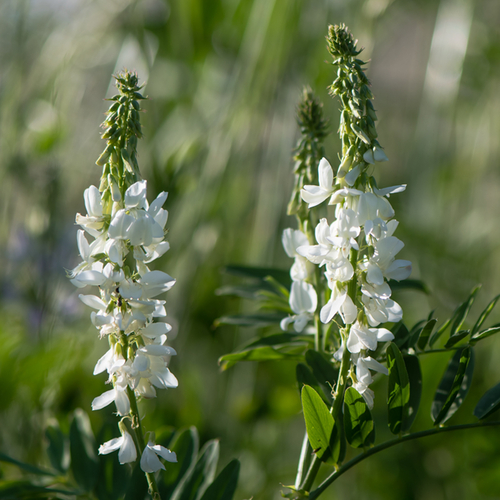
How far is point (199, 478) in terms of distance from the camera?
40 cm

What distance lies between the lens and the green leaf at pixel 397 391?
1.07 feet

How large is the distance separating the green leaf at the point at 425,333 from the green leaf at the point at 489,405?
6 cm

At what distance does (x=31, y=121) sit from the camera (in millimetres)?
1031

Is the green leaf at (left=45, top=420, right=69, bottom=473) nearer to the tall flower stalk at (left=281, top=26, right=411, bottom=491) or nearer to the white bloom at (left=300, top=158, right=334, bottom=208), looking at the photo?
the tall flower stalk at (left=281, top=26, right=411, bottom=491)

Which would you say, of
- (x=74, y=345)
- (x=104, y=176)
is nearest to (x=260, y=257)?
(x=74, y=345)

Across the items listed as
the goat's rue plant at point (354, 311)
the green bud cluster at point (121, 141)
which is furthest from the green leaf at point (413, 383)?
the green bud cluster at point (121, 141)

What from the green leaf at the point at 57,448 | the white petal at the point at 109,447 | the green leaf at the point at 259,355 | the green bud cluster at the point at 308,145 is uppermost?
the green bud cluster at the point at 308,145

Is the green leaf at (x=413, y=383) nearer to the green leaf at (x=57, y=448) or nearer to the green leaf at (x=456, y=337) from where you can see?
the green leaf at (x=456, y=337)

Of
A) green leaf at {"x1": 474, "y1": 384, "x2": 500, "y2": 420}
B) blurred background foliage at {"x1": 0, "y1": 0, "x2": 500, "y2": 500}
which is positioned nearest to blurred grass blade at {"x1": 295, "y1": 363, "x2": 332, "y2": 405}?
green leaf at {"x1": 474, "y1": 384, "x2": 500, "y2": 420}

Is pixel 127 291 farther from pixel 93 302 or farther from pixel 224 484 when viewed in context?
pixel 224 484

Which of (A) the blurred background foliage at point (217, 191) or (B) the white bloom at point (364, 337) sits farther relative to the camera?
(A) the blurred background foliage at point (217, 191)

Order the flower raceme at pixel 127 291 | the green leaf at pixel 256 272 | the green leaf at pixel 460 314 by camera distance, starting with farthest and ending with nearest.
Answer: the green leaf at pixel 256 272 < the green leaf at pixel 460 314 < the flower raceme at pixel 127 291

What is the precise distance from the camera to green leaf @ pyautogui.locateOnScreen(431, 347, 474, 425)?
→ 14.2 inches

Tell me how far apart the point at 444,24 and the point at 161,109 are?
691 millimetres
